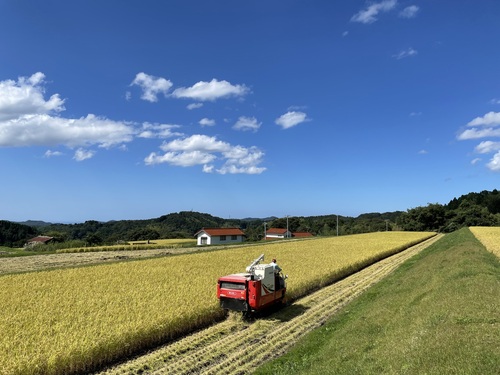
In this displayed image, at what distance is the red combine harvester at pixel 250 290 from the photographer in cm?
→ 1538

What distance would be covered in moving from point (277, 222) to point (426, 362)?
143 metres

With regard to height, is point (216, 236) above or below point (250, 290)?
above

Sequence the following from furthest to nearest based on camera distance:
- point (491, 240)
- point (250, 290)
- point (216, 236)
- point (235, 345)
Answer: point (216, 236) → point (491, 240) → point (250, 290) → point (235, 345)

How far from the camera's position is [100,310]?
15.0 metres

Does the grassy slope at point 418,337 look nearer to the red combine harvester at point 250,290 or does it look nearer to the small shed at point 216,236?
the red combine harvester at point 250,290

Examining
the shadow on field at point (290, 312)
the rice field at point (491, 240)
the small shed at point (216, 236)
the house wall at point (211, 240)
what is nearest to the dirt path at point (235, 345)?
the shadow on field at point (290, 312)

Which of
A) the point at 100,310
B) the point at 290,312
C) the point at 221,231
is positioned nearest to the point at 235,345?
the point at 290,312

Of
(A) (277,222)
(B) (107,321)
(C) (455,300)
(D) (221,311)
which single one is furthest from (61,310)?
(A) (277,222)

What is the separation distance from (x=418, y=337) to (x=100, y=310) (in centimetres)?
1213

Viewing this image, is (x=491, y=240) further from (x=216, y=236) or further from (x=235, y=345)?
(x=216, y=236)

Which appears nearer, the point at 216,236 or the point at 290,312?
the point at 290,312

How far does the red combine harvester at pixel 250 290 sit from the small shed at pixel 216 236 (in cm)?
6709

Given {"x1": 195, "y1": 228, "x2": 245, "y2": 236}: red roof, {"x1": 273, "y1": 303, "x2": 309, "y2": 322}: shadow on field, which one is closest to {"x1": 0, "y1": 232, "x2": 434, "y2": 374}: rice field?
{"x1": 273, "y1": 303, "x2": 309, "y2": 322}: shadow on field

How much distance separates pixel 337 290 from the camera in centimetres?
2300
